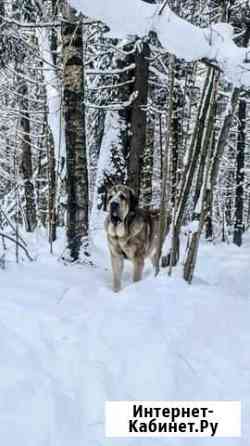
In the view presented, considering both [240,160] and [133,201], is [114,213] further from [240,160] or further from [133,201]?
[240,160]

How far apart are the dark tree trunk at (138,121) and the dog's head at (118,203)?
4171 mm

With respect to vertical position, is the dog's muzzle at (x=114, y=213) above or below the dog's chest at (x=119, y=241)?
above

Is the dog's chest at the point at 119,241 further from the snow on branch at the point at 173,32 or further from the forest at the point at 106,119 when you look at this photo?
the snow on branch at the point at 173,32

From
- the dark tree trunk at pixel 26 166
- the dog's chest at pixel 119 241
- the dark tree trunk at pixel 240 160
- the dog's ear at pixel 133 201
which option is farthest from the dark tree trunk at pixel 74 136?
the dark tree trunk at pixel 240 160

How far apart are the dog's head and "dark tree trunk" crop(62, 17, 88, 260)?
0.57 m

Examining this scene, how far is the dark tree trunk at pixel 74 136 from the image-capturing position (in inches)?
286

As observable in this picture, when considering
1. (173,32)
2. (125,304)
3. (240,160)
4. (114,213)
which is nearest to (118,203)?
(114,213)

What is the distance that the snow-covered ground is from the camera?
3148 mm

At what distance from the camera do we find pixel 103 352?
4.11 m

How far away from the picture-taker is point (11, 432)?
115 inches

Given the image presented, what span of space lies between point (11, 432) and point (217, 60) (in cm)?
426

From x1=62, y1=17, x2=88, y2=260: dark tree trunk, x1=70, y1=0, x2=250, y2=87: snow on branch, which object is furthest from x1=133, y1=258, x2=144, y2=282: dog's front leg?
x1=70, y1=0, x2=250, y2=87: snow on branch

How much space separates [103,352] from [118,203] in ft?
10.4

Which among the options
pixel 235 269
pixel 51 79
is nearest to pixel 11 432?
pixel 235 269
